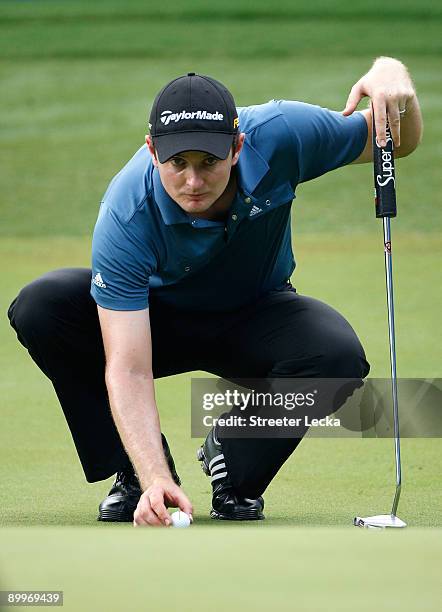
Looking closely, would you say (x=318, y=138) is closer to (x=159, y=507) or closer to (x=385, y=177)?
(x=385, y=177)

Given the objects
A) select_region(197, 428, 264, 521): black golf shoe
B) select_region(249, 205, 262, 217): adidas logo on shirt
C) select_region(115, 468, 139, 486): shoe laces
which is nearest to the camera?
select_region(249, 205, 262, 217): adidas logo on shirt

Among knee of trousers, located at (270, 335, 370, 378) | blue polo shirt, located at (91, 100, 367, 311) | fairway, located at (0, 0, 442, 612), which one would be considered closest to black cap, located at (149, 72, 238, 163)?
blue polo shirt, located at (91, 100, 367, 311)

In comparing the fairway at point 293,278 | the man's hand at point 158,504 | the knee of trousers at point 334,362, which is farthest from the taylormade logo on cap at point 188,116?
the fairway at point 293,278

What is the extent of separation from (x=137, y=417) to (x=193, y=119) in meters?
0.78

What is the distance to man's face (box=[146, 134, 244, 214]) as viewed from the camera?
3600 mm

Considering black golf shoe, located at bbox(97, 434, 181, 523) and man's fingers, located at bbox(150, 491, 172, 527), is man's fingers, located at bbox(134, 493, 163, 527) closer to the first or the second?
man's fingers, located at bbox(150, 491, 172, 527)

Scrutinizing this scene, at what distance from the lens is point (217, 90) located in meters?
3.69

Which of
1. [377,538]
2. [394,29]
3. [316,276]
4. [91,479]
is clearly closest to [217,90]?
[91,479]

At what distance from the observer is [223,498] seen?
13.3ft

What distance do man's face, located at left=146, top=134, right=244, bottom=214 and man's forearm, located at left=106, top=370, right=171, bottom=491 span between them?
1.55 feet

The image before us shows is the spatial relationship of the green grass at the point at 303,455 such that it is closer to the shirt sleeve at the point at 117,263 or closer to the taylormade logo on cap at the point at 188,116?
the shirt sleeve at the point at 117,263

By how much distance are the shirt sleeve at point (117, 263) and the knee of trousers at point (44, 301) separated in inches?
12.3

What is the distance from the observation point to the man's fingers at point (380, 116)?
378cm

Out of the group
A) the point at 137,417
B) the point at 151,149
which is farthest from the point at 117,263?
the point at 137,417
